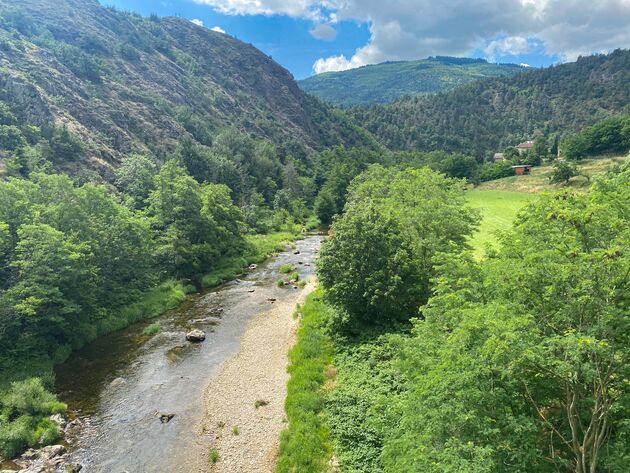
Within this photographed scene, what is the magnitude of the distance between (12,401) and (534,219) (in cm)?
3375

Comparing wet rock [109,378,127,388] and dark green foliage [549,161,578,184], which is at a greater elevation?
dark green foliage [549,161,578,184]

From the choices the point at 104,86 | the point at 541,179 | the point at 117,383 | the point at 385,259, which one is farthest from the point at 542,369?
the point at 104,86

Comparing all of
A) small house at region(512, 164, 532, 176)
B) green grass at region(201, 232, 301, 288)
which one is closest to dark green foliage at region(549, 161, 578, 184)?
small house at region(512, 164, 532, 176)

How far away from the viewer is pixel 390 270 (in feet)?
109

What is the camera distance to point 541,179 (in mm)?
116375

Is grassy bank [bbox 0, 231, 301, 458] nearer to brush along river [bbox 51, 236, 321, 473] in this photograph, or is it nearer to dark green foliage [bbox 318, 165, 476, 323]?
brush along river [bbox 51, 236, 321, 473]

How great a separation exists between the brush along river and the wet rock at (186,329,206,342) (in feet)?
2.00

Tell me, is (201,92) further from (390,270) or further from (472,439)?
(472,439)

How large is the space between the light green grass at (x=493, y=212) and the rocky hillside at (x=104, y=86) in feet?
251

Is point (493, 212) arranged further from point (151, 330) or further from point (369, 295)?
point (151, 330)

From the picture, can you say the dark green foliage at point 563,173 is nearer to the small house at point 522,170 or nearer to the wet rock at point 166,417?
the small house at point 522,170

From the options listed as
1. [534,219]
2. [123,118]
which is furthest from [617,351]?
[123,118]

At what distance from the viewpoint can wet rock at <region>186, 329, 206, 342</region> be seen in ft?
129

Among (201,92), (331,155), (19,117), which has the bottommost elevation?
(331,155)
